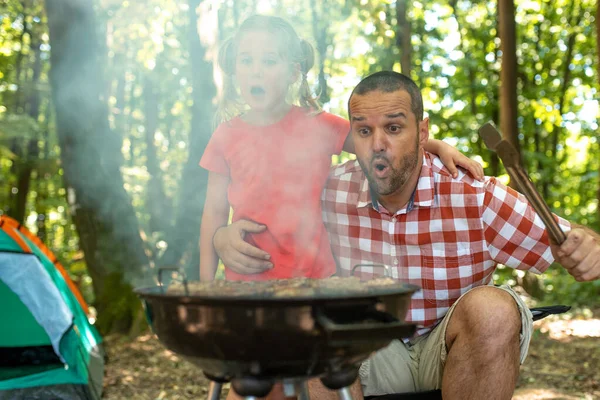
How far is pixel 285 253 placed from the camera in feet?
7.38

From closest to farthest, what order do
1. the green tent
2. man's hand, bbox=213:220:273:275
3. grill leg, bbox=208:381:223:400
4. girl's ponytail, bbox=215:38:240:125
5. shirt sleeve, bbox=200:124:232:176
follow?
grill leg, bbox=208:381:223:400, man's hand, bbox=213:220:273:275, shirt sleeve, bbox=200:124:232:176, girl's ponytail, bbox=215:38:240:125, the green tent

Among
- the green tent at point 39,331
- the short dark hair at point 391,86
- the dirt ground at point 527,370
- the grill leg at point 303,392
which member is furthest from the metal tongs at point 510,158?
the green tent at point 39,331

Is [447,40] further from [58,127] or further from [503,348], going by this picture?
[503,348]

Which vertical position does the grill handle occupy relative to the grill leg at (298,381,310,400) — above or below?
above

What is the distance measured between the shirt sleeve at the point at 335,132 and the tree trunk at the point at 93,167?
3890 mm

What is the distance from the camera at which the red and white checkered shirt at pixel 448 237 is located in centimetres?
220

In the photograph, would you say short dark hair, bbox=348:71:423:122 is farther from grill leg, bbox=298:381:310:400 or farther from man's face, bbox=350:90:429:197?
grill leg, bbox=298:381:310:400

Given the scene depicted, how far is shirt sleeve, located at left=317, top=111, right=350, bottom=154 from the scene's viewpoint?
7.88 feet

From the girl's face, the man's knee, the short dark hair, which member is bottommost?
the man's knee

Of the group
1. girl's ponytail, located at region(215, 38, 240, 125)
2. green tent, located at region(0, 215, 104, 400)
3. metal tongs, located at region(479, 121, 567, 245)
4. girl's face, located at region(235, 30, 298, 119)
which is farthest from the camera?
green tent, located at region(0, 215, 104, 400)

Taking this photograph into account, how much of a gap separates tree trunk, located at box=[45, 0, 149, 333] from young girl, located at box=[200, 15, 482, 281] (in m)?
3.73

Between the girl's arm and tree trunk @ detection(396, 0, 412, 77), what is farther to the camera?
tree trunk @ detection(396, 0, 412, 77)

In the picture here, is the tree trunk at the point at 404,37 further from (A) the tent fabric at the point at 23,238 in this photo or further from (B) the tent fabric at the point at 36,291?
(B) the tent fabric at the point at 36,291

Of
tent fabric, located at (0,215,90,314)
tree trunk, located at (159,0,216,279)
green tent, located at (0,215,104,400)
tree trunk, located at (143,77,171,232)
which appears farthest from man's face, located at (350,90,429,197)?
tree trunk, located at (143,77,171,232)
